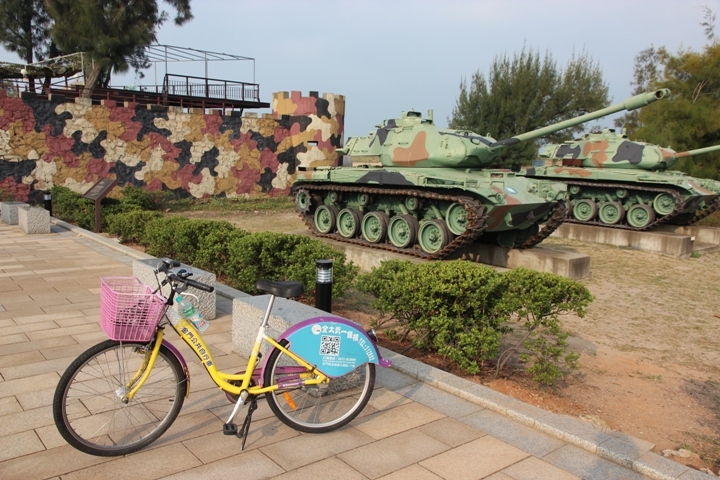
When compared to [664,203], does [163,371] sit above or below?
below

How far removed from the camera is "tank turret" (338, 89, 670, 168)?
1165cm

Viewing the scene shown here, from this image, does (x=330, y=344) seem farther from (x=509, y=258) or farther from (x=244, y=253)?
(x=509, y=258)

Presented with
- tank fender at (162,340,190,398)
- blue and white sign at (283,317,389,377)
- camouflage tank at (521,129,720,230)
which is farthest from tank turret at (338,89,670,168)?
tank fender at (162,340,190,398)

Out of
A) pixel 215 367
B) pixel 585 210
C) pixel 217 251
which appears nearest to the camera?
pixel 215 367

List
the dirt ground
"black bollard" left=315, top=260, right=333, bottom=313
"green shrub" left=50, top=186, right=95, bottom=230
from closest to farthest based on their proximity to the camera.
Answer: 1. the dirt ground
2. "black bollard" left=315, top=260, right=333, bottom=313
3. "green shrub" left=50, top=186, right=95, bottom=230

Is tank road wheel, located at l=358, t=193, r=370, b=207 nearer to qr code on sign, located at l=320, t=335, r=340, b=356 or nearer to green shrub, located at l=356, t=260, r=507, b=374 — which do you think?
green shrub, located at l=356, t=260, r=507, b=374

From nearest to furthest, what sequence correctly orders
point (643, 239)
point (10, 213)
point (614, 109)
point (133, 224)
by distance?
point (614, 109)
point (133, 224)
point (10, 213)
point (643, 239)

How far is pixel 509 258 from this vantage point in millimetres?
11445

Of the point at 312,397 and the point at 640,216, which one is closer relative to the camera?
the point at 312,397

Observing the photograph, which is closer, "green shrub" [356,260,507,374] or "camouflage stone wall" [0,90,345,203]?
"green shrub" [356,260,507,374]

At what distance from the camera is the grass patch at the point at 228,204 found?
20250 millimetres

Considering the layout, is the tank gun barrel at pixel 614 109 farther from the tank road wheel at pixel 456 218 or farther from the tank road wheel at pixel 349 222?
the tank road wheel at pixel 349 222

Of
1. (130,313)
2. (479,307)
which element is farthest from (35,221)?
(130,313)

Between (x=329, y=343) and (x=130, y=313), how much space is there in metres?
1.14
